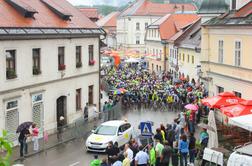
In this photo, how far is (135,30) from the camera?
111 m

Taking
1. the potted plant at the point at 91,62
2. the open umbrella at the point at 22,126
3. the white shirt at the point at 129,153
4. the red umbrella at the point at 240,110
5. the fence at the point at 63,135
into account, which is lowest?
the fence at the point at 63,135

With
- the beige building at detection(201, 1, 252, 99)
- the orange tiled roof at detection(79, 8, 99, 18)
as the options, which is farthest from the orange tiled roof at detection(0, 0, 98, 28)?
the beige building at detection(201, 1, 252, 99)

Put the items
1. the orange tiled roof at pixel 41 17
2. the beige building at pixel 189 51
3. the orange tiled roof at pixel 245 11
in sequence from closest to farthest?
the orange tiled roof at pixel 41 17, the orange tiled roof at pixel 245 11, the beige building at pixel 189 51

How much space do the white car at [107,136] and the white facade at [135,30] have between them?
87.2m

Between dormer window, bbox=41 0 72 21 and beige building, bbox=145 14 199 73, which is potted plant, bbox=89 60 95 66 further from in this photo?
beige building, bbox=145 14 199 73

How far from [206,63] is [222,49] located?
114 inches

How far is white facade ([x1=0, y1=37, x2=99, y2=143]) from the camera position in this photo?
24328 mm

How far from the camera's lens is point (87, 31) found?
33.3 m

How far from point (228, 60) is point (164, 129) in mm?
8981

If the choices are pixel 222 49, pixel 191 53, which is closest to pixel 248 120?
pixel 222 49

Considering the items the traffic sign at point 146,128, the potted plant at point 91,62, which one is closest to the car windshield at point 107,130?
the traffic sign at point 146,128

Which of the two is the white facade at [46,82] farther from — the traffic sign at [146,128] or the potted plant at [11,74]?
the traffic sign at [146,128]

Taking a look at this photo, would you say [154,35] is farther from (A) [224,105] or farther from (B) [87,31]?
(A) [224,105]

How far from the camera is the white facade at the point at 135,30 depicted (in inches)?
4348
